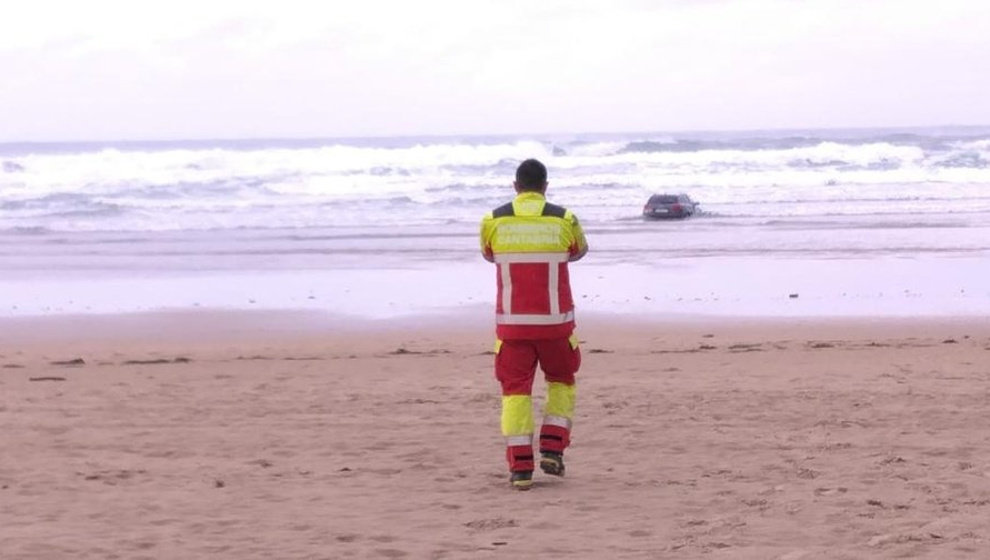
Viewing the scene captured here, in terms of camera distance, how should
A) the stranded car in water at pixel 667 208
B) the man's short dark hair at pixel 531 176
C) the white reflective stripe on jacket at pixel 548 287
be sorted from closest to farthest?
1. the white reflective stripe on jacket at pixel 548 287
2. the man's short dark hair at pixel 531 176
3. the stranded car in water at pixel 667 208

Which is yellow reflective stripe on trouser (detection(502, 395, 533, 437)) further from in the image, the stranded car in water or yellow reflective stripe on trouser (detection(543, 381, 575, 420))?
the stranded car in water

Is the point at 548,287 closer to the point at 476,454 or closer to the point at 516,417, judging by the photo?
the point at 516,417

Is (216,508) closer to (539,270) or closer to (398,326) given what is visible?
(539,270)

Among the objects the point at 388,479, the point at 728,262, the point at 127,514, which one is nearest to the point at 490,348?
the point at 388,479

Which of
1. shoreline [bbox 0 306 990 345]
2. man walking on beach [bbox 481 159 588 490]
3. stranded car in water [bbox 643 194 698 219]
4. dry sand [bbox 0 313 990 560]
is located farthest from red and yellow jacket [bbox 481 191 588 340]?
stranded car in water [bbox 643 194 698 219]

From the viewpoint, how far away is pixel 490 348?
42.8ft

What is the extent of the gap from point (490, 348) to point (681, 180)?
131 feet

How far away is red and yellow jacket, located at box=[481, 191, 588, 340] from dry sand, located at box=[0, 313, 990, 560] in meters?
0.80

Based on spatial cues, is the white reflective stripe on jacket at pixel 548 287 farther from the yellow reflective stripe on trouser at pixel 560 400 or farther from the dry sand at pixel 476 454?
the dry sand at pixel 476 454

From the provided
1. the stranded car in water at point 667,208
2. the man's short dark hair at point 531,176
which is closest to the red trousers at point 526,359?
the man's short dark hair at point 531,176

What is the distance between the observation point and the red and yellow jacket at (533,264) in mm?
6852

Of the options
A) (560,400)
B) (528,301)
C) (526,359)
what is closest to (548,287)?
(528,301)

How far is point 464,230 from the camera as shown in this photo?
31.3m

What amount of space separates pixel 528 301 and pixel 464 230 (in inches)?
964
